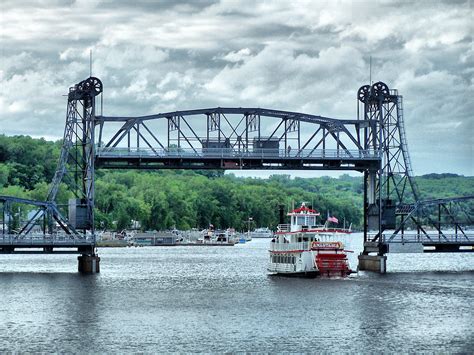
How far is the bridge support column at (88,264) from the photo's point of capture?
120750mm

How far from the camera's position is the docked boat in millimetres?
113250

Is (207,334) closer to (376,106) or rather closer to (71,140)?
(71,140)

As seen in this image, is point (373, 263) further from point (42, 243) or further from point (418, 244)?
point (42, 243)

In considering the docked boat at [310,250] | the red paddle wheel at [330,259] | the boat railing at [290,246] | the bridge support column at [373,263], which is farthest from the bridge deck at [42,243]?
the bridge support column at [373,263]

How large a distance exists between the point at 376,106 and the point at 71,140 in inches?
1389

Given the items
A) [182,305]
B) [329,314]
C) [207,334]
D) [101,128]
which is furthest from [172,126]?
[207,334]

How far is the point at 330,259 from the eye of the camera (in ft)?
376

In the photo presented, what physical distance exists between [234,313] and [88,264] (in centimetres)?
4195

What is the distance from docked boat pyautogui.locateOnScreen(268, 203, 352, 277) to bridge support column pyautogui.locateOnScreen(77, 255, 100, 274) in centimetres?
2016

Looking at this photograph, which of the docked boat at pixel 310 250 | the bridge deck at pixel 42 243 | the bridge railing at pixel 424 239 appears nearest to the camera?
the docked boat at pixel 310 250

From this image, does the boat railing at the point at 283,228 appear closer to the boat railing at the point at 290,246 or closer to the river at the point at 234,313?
the boat railing at the point at 290,246

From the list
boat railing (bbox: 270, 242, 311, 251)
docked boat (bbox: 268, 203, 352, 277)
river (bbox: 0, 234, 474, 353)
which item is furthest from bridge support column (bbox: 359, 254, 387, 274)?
boat railing (bbox: 270, 242, 311, 251)

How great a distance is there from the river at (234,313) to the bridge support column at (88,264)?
1.78 m

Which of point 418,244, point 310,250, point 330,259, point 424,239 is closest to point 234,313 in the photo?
point 310,250
